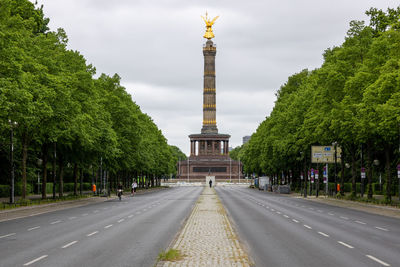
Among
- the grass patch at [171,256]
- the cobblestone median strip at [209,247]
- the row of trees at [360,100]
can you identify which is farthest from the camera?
the row of trees at [360,100]

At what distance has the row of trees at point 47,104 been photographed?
1153 inches

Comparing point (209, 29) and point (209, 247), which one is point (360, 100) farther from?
point (209, 29)

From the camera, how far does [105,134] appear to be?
50719 millimetres

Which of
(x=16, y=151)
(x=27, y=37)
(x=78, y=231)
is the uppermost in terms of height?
(x=27, y=37)

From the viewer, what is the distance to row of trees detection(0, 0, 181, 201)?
29.3m

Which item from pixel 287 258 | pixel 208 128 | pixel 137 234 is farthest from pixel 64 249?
pixel 208 128

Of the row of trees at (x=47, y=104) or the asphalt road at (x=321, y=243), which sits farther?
the row of trees at (x=47, y=104)

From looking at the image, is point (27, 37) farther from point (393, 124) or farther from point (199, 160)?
point (199, 160)

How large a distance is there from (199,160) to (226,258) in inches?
6227

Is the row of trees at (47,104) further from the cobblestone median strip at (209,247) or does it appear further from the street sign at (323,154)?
the street sign at (323,154)

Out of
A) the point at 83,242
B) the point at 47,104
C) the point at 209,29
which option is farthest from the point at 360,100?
the point at 209,29

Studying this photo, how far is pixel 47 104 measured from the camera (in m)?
36.4

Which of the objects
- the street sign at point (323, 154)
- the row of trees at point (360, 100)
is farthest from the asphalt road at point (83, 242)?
the street sign at point (323, 154)

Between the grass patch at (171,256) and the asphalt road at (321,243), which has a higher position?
the grass patch at (171,256)
